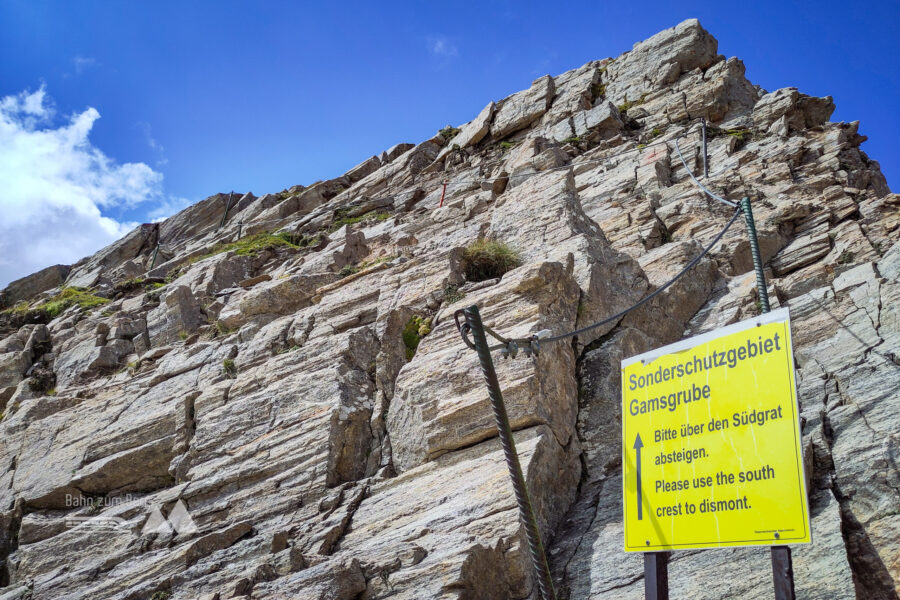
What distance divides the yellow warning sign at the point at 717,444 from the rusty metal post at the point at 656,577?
0.16 m

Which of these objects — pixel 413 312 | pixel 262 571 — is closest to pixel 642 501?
pixel 262 571

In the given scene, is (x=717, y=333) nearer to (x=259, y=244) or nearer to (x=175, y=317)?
(x=175, y=317)

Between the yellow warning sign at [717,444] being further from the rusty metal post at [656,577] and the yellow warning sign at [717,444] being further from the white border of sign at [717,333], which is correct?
the rusty metal post at [656,577]

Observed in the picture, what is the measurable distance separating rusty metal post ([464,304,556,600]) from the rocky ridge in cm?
183

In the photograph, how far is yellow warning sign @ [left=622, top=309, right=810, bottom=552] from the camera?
5.50 m

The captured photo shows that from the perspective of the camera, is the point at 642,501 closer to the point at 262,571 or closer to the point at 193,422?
the point at 262,571

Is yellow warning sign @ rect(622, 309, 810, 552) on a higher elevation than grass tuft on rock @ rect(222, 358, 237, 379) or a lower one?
lower

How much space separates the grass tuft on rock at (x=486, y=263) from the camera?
16.4 metres

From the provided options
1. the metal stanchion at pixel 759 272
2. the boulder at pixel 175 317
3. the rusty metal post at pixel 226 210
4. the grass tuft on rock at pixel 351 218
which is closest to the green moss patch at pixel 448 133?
the grass tuft on rock at pixel 351 218

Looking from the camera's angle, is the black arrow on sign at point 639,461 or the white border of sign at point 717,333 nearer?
the white border of sign at point 717,333

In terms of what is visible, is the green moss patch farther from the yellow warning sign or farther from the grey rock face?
the yellow warning sign

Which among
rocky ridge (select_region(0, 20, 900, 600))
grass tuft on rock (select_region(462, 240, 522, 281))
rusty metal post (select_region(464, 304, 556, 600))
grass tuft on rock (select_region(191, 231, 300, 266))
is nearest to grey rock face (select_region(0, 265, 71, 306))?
grass tuft on rock (select_region(191, 231, 300, 266))

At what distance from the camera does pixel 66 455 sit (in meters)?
16.8

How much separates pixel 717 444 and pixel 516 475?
2.32m
